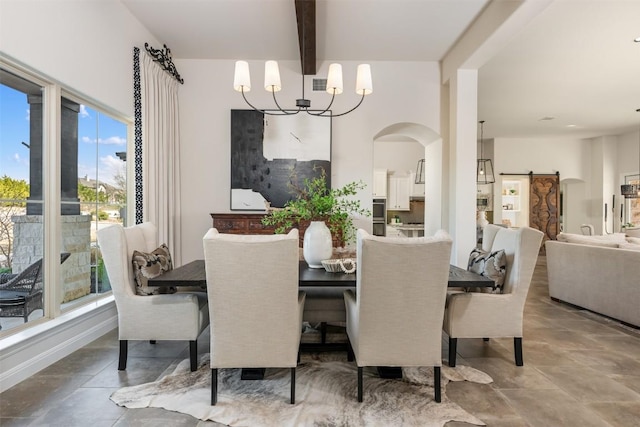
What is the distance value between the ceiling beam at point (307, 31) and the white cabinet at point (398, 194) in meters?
4.41

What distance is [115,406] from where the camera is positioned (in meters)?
1.99

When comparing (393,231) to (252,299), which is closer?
(252,299)

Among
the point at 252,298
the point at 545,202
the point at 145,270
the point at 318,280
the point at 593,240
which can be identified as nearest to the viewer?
the point at 252,298

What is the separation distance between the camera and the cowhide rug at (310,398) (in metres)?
1.87

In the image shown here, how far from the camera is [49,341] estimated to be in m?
2.52

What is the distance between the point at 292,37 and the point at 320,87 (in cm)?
78

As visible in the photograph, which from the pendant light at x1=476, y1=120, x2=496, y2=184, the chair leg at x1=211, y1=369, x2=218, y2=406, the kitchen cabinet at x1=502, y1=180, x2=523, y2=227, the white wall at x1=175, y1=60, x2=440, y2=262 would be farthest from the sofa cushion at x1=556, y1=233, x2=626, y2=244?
the kitchen cabinet at x1=502, y1=180, x2=523, y2=227

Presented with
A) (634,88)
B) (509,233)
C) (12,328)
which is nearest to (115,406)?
(12,328)

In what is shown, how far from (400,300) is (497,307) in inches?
39.4

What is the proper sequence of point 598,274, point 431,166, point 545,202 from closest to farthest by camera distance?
point 598,274 < point 431,166 < point 545,202

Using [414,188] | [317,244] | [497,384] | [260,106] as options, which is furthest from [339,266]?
[414,188]

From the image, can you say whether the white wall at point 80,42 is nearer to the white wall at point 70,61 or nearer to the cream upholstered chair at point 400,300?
the white wall at point 70,61

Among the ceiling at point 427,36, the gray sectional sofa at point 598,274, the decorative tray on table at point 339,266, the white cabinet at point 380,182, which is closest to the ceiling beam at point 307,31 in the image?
the ceiling at point 427,36

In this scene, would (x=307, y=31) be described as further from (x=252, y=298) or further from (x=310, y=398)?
(x=310, y=398)
